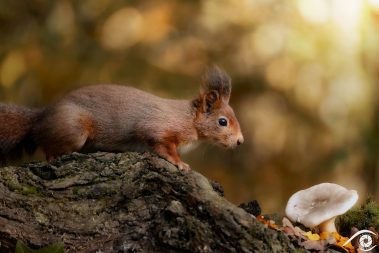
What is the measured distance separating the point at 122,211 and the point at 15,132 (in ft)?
3.30

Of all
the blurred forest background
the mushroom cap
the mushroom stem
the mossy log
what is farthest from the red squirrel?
the blurred forest background

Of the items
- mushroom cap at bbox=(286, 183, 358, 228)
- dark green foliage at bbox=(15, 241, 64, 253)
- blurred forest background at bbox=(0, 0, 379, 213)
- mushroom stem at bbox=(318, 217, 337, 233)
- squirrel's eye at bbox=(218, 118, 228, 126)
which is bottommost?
dark green foliage at bbox=(15, 241, 64, 253)

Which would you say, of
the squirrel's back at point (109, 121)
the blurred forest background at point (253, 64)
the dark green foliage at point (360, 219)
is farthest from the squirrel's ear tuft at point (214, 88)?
the blurred forest background at point (253, 64)

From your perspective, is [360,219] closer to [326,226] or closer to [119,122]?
[326,226]

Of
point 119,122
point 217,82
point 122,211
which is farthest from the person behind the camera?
point 217,82

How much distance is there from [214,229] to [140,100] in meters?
1.09

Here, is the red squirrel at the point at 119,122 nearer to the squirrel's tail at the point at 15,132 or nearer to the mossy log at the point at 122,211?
the squirrel's tail at the point at 15,132

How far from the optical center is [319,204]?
12.6 ft

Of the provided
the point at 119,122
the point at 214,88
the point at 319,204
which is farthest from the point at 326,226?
the point at 119,122

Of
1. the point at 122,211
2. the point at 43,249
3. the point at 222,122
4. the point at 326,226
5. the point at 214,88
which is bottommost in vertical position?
the point at 43,249

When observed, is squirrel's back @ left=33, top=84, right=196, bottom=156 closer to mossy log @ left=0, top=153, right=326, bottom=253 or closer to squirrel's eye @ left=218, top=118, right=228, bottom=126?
squirrel's eye @ left=218, top=118, right=228, bottom=126

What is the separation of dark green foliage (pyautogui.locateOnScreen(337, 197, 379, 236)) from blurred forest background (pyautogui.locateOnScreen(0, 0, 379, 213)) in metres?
1.33

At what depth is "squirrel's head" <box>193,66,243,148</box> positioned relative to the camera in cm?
372

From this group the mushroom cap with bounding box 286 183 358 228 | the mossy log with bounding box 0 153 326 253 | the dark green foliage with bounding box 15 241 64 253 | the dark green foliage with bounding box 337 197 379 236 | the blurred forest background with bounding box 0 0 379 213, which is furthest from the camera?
the blurred forest background with bounding box 0 0 379 213
